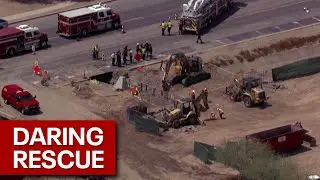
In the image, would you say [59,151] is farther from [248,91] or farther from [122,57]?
[122,57]

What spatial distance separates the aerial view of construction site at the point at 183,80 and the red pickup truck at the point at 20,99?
0.08 m

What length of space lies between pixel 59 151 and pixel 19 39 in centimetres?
3666

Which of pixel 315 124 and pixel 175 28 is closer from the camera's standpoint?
pixel 315 124

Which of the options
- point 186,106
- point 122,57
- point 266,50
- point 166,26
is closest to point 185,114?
point 186,106

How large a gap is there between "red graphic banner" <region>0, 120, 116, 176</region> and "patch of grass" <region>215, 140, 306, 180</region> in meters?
11.5

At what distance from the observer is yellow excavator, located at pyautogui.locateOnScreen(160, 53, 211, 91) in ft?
224

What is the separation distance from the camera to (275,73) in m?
70.9

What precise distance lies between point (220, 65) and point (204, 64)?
5.55 feet

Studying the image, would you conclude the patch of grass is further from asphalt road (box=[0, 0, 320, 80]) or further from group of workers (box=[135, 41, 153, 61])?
asphalt road (box=[0, 0, 320, 80])

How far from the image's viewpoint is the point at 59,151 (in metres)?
38.3

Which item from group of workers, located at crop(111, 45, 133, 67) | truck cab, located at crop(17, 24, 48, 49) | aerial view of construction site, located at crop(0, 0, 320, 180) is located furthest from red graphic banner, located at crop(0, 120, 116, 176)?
truck cab, located at crop(17, 24, 48, 49)

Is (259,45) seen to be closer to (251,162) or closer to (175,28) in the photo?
(175,28)

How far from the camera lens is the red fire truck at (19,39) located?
238 ft

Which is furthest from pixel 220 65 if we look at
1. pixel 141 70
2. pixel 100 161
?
pixel 100 161
